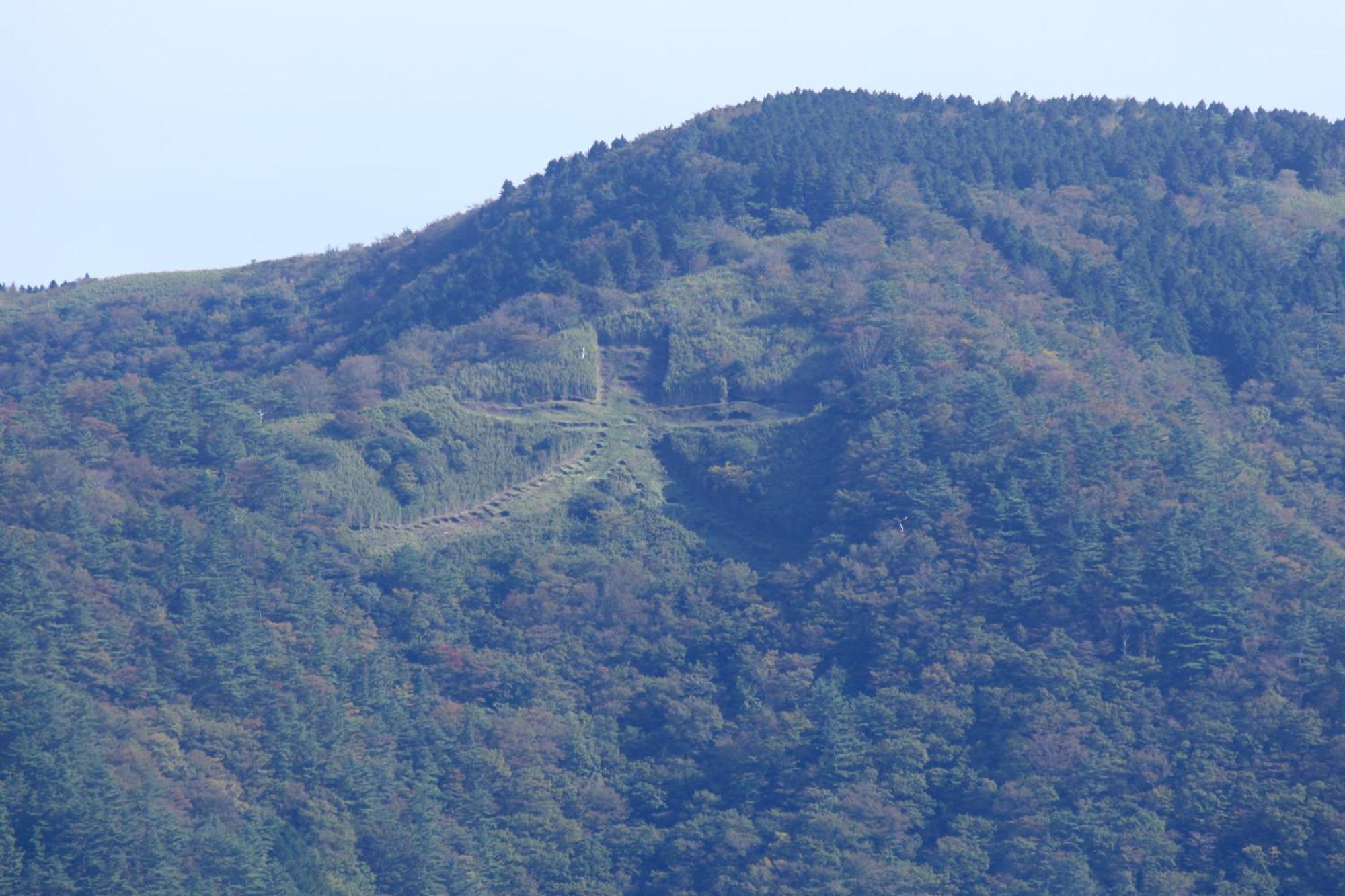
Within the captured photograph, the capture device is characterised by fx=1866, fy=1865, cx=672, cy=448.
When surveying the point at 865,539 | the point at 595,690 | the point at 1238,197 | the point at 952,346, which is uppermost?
the point at 1238,197

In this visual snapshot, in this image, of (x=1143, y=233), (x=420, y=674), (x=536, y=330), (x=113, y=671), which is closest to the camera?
(x=113, y=671)

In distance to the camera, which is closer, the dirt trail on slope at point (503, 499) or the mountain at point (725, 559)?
the mountain at point (725, 559)

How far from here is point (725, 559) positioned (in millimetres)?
61000

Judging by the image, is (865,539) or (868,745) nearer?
(868,745)

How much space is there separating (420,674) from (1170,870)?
22.3 meters

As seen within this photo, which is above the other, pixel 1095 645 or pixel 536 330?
pixel 536 330

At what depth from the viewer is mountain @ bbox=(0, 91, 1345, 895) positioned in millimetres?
48906

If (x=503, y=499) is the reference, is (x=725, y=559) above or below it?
below

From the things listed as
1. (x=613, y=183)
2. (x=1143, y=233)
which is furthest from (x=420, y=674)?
(x=1143, y=233)

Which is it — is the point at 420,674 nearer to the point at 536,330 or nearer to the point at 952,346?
the point at 536,330

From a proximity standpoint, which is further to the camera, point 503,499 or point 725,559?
point 503,499

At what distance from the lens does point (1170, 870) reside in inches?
1868

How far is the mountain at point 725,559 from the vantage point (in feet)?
160

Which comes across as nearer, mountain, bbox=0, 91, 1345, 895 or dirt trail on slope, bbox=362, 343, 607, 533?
mountain, bbox=0, 91, 1345, 895
